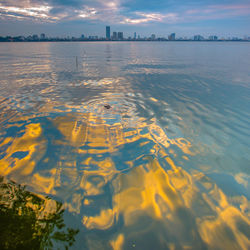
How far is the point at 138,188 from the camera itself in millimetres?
5184

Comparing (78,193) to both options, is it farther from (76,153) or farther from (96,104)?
(96,104)

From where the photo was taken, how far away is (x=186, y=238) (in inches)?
153

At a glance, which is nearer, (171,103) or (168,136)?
(168,136)

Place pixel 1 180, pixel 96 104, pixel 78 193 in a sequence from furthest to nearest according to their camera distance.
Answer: pixel 96 104, pixel 1 180, pixel 78 193

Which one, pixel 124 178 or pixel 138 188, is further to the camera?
pixel 124 178

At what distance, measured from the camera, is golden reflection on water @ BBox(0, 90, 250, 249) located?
13.0ft

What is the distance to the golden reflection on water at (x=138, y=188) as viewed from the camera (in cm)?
395

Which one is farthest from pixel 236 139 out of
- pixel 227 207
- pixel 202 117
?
pixel 227 207

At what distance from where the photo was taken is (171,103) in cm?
1291

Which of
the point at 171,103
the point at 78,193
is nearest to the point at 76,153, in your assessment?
the point at 78,193

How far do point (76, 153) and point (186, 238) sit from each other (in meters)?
4.82

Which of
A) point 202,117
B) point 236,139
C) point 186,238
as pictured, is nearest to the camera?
point 186,238

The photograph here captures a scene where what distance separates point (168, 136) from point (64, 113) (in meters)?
6.78

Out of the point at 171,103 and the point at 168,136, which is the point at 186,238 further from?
the point at 171,103
